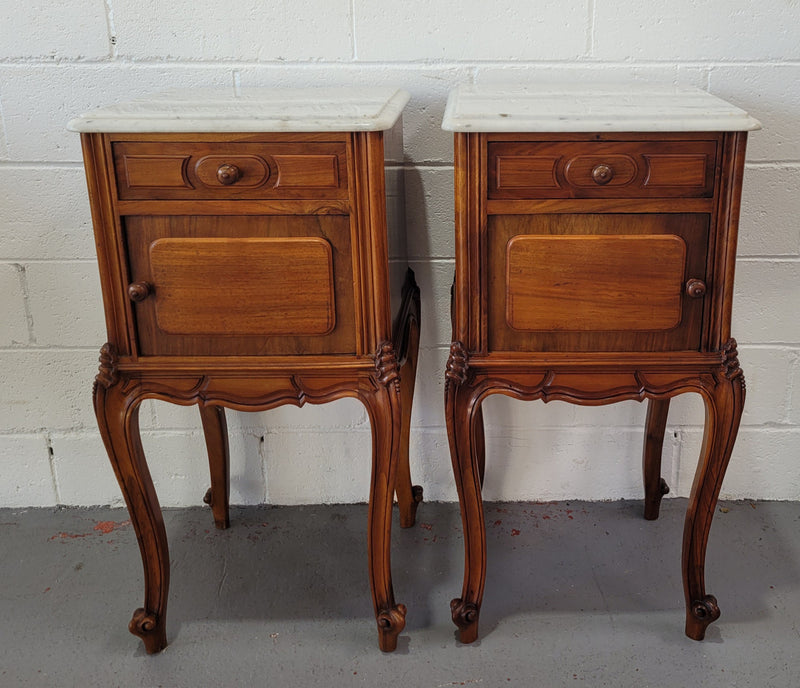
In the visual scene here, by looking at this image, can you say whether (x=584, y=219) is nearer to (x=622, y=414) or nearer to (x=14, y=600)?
(x=622, y=414)

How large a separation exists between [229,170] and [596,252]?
60 centimetres

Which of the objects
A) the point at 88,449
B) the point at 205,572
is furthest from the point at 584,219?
the point at 88,449

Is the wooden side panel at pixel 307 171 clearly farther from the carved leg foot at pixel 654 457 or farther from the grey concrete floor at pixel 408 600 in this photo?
the carved leg foot at pixel 654 457

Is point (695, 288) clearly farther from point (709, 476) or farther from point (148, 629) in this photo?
point (148, 629)

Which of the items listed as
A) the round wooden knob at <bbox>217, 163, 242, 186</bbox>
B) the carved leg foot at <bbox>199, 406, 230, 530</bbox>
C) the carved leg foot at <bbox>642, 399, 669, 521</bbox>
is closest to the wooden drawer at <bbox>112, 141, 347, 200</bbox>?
the round wooden knob at <bbox>217, 163, 242, 186</bbox>

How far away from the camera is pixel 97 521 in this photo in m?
2.03

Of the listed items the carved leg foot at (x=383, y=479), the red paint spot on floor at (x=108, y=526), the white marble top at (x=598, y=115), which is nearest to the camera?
the white marble top at (x=598, y=115)

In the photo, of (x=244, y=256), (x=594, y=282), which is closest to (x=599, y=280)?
(x=594, y=282)

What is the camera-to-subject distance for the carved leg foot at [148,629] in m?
1.55

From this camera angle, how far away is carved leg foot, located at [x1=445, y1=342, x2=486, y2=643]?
1405 mm

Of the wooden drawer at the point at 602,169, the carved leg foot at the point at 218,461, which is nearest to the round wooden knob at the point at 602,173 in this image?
the wooden drawer at the point at 602,169

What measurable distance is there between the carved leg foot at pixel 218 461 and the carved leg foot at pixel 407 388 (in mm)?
416

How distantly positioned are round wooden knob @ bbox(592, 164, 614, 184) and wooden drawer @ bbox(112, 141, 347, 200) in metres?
0.39

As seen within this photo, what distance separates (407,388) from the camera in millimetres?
1837
